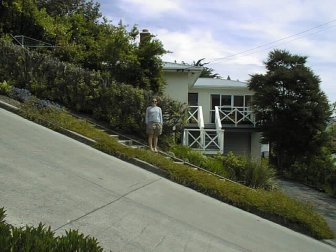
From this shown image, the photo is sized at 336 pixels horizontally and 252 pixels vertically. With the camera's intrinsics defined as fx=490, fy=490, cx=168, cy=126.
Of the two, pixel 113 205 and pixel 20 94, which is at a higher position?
pixel 20 94

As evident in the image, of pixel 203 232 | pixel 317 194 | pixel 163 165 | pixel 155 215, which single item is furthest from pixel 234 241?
pixel 317 194

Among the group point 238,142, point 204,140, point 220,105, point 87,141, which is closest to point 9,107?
point 87,141

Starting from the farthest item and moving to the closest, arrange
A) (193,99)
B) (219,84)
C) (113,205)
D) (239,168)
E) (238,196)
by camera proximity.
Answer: (219,84), (193,99), (239,168), (238,196), (113,205)

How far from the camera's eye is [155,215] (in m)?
8.23

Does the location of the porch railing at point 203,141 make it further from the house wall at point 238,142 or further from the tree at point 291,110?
the house wall at point 238,142

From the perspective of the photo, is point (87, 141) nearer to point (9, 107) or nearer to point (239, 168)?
point (9, 107)

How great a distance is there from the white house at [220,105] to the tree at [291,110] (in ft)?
5.11

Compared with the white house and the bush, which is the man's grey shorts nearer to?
the white house

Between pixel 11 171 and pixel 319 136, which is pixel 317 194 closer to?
pixel 319 136

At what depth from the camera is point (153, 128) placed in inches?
548

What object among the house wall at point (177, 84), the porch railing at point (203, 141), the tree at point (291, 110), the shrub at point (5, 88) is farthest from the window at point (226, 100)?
the shrub at point (5, 88)

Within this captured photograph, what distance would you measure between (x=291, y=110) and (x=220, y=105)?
5.83 meters

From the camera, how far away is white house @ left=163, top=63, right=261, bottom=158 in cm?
2398

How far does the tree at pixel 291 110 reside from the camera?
978 inches
